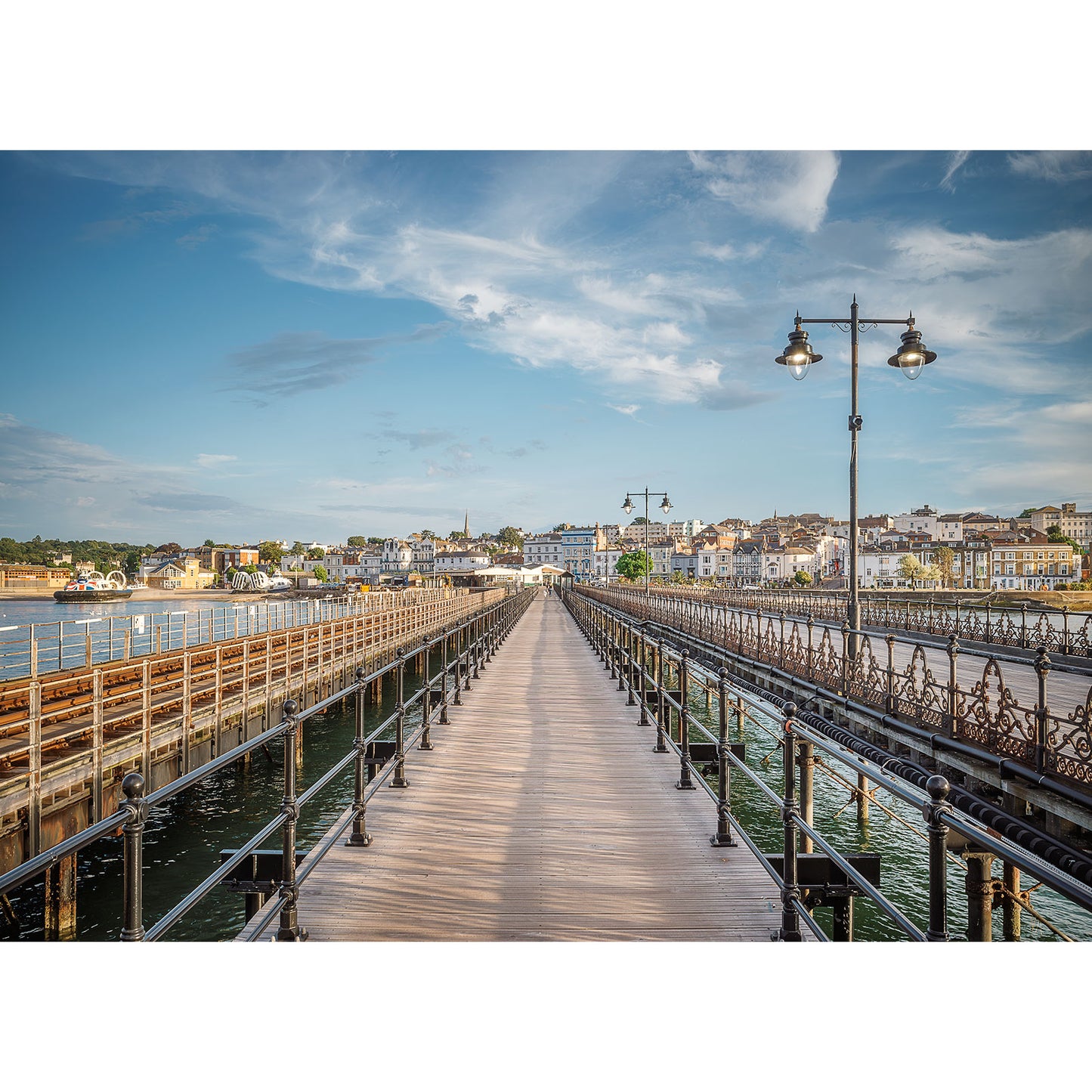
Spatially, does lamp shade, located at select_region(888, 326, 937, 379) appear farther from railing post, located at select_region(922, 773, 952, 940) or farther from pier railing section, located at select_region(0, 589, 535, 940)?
railing post, located at select_region(922, 773, 952, 940)

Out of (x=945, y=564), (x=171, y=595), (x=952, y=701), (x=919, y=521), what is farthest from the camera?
(x=919, y=521)

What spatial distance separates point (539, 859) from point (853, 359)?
402 inches

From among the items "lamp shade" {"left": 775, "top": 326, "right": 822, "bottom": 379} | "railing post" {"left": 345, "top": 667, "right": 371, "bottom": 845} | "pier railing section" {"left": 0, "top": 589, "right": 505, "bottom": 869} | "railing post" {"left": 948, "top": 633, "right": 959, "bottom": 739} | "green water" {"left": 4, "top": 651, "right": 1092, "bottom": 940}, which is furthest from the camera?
"lamp shade" {"left": 775, "top": 326, "right": 822, "bottom": 379}

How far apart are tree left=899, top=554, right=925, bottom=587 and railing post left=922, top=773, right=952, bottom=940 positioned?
280 ft

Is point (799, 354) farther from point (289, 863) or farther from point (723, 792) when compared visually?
point (289, 863)

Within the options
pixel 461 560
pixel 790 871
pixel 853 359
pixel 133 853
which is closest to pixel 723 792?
pixel 790 871

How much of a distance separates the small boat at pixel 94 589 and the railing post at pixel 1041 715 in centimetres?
8086

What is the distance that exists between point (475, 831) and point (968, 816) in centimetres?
591

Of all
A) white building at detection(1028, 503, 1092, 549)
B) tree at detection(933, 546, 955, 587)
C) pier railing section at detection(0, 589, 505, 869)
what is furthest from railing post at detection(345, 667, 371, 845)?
tree at detection(933, 546, 955, 587)

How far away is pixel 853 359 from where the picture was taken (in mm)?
11391

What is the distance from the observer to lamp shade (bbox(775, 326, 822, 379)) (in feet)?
35.2

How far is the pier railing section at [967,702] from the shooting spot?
19.4 feet
